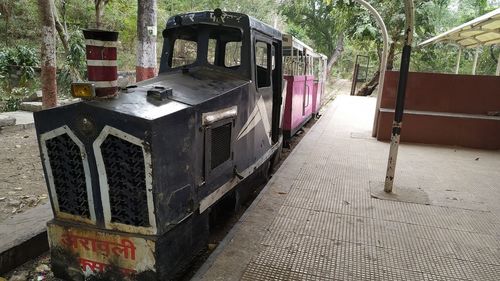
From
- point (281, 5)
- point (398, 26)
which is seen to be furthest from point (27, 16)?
point (398, 26)

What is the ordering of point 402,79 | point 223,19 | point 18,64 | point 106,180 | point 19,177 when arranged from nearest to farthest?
point 106,180
point 223,19
point 402,79
point 19,177
point 18,64

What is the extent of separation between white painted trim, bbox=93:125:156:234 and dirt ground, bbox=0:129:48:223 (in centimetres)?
223

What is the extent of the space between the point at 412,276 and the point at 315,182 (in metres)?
2.20

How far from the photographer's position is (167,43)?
4555mm

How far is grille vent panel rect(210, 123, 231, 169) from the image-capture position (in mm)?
3365

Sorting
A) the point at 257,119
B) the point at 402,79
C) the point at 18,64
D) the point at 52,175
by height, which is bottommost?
the point at 52,175

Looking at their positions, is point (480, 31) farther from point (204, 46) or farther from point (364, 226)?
point (204, 46)

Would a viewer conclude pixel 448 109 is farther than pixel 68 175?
Yes

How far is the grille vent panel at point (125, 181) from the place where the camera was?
2.52m

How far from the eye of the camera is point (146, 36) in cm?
686

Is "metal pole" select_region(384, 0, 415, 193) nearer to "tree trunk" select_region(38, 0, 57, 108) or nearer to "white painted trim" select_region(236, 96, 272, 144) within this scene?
"white painted trim" select_region(236, 96, 272, 144)

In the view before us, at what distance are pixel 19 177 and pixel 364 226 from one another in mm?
4699

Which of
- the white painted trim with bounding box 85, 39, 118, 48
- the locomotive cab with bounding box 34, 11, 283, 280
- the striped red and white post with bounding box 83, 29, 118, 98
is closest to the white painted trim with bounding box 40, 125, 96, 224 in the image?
the locomotive cab with bounding box 34, 11, 283, 280

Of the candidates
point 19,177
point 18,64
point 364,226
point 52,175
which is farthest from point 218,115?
point 18,64
